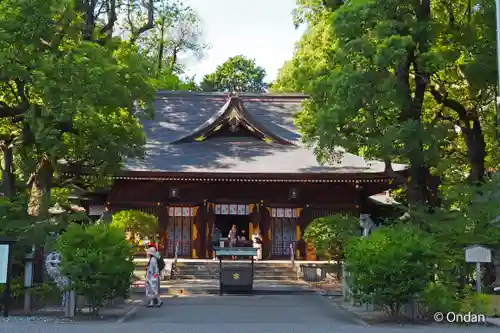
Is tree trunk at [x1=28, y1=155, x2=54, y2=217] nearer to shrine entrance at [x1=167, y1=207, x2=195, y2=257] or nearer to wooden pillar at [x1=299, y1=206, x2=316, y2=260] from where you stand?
shrine entrance at [x1=167, y1=207, x2=195, y2=257]

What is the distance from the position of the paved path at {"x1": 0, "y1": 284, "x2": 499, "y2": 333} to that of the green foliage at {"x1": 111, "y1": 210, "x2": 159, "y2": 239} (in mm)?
8056

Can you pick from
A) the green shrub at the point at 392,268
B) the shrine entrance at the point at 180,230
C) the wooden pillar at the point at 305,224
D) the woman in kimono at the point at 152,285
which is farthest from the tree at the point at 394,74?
the shrine entrance at the point at 180,230

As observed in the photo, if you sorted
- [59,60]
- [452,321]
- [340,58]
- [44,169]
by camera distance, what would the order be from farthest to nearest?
[44,169] → [340,58] → [59,60] → [452,321]

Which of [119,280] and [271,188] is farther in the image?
[271,188]

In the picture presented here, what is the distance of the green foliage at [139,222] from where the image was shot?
80.5 ft

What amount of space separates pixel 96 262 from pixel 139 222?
12766 mm

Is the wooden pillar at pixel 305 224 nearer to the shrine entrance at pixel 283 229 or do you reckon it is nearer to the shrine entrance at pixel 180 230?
the shrine entrance at pixel 283 229

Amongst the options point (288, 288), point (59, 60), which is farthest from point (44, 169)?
point (288, 288)

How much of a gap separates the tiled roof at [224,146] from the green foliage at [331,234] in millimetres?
3093

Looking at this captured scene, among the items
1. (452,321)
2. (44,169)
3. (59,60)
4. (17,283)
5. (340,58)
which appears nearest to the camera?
(452,321)

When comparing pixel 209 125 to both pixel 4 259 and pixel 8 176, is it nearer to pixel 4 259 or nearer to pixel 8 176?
pixel 8 176

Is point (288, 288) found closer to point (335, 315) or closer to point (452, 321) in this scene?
point (335, 315)

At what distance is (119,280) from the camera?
12562 millimetres

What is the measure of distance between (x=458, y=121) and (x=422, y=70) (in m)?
4.01
